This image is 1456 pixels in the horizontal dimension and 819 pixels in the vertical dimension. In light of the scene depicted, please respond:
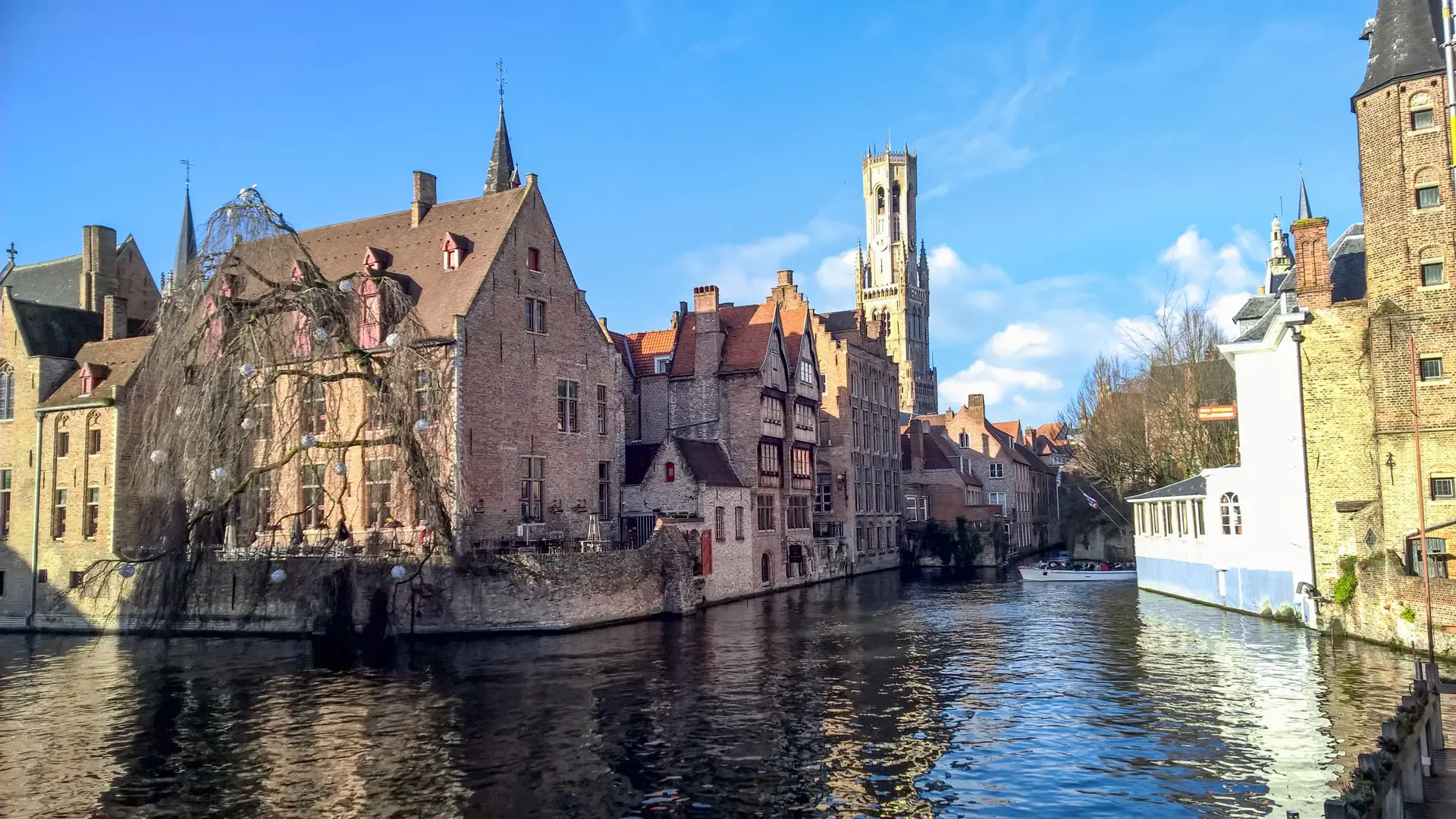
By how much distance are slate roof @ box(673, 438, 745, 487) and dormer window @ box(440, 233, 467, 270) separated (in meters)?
11.1

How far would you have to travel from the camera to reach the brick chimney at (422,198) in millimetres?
40312

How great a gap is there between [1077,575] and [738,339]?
21.6 meters

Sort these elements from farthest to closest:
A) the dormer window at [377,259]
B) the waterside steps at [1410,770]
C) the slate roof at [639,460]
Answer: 1. the slate roof at [639,460]
2. the dormer window at [377,259]
3. the waterside steps at [1410,770]

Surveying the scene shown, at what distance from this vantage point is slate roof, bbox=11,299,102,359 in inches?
1576

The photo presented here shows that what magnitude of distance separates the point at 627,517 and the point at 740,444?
283 inches

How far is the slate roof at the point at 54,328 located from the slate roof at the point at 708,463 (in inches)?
967

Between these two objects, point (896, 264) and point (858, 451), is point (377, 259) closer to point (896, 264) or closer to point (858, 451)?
point (858, 451)

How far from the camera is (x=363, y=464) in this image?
33.5 m

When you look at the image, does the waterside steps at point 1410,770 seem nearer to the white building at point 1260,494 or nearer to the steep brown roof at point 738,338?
the white building at point 1260,494

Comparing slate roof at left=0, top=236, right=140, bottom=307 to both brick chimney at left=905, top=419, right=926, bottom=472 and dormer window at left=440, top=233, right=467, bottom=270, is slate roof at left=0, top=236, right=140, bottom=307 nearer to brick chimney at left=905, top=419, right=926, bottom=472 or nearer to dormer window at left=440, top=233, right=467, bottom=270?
dormer window at left=440, top=233, right=467, bottom=270

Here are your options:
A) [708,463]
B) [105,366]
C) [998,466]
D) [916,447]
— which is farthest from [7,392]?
[998,466]

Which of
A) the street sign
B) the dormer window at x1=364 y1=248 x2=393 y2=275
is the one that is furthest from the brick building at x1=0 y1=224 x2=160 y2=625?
the street sign

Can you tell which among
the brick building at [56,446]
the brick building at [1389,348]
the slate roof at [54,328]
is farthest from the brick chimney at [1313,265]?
the slate roof at [54,328]

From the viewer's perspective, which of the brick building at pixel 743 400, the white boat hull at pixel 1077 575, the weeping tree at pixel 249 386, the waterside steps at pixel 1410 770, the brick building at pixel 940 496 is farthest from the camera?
the brick building at pixel 940 496
